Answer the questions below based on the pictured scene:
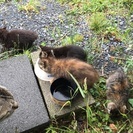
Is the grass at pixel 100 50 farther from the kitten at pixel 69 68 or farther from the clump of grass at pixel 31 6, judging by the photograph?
the clump of grass at pixel 31 6

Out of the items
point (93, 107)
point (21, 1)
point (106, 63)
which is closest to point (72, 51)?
point (106, 63)

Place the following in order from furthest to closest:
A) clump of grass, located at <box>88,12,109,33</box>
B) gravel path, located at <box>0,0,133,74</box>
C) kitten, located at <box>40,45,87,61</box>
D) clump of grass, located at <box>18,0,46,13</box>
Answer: clump of grass, located at <box>18,0,46,13</box>
clump of grass, located at <box>88,12,109,33</box>
gravel path, located at <box>0,0,133,74</box>
kitten, located at <box>40,45,87,61</box>

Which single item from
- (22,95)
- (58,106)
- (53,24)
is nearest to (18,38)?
(53,24)

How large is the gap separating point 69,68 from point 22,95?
62 centimetres

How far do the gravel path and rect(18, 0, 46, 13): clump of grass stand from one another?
0.22 feet

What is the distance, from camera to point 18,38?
4012 millimetres

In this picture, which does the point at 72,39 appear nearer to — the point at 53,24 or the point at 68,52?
A: the point at 68,52

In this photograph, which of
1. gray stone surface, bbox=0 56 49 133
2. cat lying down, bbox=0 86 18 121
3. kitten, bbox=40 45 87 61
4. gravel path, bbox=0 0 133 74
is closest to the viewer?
cat lying down, bbox=0 86 18 121

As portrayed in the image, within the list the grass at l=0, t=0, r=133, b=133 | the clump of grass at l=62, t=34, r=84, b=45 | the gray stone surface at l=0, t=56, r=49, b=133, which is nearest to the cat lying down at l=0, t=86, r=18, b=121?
the gray stone surface at l=0, t=56, r=49, b=133

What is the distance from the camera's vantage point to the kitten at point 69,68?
3203 millimetres

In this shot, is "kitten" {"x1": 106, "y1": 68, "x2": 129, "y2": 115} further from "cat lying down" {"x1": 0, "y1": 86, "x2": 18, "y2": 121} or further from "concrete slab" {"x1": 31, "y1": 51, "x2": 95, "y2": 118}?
"cat lying down" {"x1": 0, "y1": 86, "x2": 18, "y2": 121}

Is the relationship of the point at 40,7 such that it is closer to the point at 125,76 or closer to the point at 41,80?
the point at 41,80

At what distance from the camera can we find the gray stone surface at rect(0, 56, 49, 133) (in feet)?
10.2

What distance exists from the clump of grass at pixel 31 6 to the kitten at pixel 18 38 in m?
0.79
